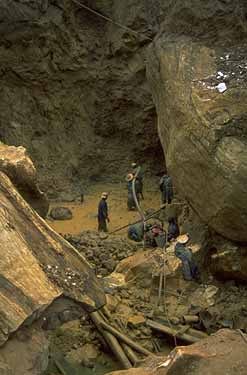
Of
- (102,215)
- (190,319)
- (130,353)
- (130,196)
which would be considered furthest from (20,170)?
(130,196)

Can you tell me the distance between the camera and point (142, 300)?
10414mm

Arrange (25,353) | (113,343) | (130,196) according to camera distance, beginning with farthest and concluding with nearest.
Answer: (130,196) < (113,343) < (25,353)

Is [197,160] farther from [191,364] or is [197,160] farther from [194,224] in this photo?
Result: [191,364]

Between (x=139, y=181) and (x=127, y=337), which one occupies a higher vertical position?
(x=139, y=181)

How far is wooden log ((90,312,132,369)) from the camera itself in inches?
357

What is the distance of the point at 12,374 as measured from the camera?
6.66m

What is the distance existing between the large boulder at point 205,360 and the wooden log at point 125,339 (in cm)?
171

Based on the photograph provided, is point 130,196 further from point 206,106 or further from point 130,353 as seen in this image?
point 130,353

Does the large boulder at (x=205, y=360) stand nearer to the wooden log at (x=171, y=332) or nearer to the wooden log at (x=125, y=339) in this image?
the wooden log at (x=125, y=339)

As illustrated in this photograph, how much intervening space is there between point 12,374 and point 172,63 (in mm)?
5511

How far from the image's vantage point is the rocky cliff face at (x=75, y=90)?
14602 millimetres

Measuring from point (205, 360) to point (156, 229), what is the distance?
185 inches

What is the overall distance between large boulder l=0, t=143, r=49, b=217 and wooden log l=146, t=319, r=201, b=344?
7.84 ft

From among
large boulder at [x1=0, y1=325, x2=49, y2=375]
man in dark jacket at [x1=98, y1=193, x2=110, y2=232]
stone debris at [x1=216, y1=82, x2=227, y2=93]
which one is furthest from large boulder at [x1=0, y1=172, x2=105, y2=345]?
man in dark jacket at [x1=98, y1=193, x2=110, y2=232]
